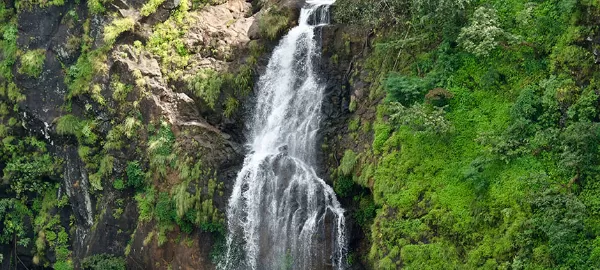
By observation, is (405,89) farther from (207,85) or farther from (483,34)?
(207,85)

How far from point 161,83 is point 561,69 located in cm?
1492

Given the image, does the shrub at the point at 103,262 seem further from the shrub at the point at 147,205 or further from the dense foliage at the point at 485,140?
the dense foliage at the point at 485,140

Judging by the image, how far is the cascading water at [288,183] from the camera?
2212 cm

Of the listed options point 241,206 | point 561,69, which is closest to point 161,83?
point 241,206

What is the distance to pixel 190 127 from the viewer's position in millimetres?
25375

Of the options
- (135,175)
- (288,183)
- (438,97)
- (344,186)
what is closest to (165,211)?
(135,175)

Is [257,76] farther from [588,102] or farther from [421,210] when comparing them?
[588,102]

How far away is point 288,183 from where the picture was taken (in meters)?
23.0

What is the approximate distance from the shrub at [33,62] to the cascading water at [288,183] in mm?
10180

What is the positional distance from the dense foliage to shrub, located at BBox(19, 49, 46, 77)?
14.8 m

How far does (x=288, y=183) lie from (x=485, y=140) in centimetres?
707

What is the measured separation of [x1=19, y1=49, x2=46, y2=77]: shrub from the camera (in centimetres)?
2888

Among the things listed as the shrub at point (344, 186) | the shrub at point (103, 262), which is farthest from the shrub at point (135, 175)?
the shrub at point (344, 186)

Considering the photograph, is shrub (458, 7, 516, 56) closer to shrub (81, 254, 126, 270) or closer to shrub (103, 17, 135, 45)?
shrub (103, 17, 135, 45)
